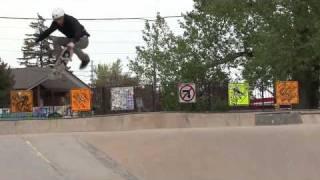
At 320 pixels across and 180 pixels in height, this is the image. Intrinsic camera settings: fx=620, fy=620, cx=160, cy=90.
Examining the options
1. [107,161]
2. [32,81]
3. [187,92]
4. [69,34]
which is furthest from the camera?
[32,81]

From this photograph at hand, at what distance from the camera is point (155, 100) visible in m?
34.1

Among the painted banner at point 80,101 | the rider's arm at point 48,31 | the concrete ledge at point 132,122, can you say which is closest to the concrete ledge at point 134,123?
the concrete ledge at point 132,122

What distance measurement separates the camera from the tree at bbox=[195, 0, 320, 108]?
32.7m

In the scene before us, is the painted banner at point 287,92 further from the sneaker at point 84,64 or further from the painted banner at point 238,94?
the sneaker at point 84,64

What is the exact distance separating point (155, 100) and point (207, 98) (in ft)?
9.39

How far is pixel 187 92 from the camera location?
3291 cm

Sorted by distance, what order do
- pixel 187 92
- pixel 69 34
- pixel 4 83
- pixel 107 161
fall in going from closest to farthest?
pixel 69 34 < pixel 107 161 < pixel 187 92 < pixel 4 83

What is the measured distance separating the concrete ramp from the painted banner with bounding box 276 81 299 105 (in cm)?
1451

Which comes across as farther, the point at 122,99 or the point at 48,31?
the point at 122,99

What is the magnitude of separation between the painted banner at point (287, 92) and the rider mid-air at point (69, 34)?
952 inches

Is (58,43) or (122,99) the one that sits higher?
(58,43)

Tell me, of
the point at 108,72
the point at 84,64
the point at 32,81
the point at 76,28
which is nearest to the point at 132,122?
the point at 84,64

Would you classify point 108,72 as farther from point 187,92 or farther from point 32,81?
point 187,92

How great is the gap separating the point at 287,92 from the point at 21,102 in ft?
47.6
